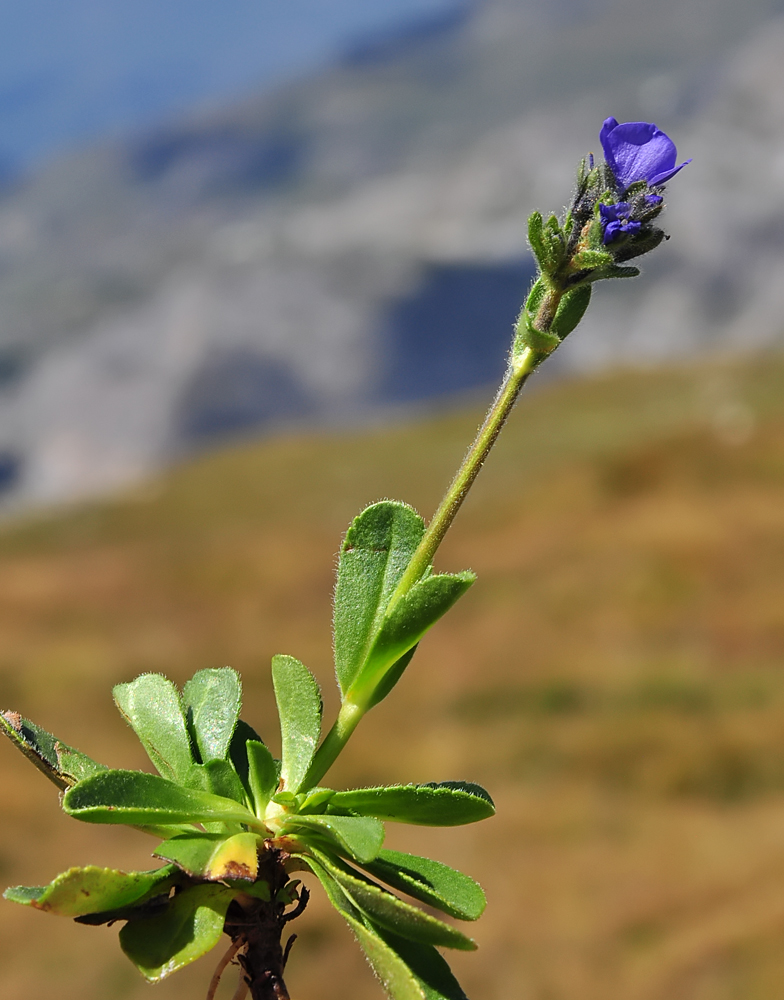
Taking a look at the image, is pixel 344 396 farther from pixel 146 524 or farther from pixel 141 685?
pixel 141 685

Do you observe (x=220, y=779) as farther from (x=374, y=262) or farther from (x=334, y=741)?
(x=374, y=262)

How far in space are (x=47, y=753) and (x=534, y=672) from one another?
17425mm

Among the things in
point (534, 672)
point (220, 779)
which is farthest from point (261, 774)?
point (534, 672)

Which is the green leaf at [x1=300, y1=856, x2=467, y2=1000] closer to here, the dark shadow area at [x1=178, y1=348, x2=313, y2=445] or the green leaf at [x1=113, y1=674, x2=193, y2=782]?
the green leaf at [x1=113, y1=674, x2=193, y2=782]

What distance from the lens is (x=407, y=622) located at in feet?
4.38

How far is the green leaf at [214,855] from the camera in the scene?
1.19 meters

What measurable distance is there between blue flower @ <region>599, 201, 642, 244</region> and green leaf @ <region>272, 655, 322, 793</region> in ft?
2.36

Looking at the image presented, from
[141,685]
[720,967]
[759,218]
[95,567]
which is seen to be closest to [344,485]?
[95,567]

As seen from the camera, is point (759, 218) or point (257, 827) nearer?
point (257, 827)

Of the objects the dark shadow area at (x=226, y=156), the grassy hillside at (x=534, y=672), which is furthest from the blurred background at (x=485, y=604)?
the dark shadow area at (x=226, y=156)

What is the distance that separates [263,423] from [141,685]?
81.7 metres

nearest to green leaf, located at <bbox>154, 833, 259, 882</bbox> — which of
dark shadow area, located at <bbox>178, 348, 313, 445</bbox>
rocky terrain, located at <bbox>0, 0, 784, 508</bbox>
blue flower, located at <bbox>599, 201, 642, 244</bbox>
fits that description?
blue flower, located at <bbox>599, 201, 642, 244</bbox>

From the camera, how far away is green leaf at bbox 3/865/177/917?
1.11 m

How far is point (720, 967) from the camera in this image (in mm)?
9344
